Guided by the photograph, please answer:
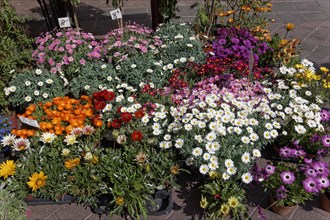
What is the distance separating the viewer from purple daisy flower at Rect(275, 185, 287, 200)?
7.82 ft

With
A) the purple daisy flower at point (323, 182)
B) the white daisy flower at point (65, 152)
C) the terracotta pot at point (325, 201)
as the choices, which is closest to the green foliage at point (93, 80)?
the white daisy flower at point (65, 152)

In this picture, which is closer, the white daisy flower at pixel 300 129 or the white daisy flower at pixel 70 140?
the white daisy flower at pixel 70 140

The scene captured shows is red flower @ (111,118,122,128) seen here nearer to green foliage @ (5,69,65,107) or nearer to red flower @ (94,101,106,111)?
red flower @ (94,101,106,111)

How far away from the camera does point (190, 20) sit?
20.0 ft

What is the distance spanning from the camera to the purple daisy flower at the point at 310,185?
2303 mm

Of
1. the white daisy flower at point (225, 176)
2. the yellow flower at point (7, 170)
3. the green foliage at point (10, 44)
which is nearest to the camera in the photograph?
the white daisy flower at point (225, 176)

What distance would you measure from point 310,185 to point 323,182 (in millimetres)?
118

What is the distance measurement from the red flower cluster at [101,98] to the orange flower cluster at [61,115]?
0.11 m

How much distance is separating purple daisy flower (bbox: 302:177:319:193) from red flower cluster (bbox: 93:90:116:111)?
1.88m

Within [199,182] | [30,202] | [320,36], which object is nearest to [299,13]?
[320,36]

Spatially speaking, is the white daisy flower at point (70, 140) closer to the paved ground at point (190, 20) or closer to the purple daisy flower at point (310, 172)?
the paved ground at point (190, 20)

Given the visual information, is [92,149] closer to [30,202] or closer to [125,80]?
[30,202]

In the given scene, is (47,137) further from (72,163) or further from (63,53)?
(63,53)

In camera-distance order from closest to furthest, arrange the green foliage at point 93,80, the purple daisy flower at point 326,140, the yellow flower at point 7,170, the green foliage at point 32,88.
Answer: the yellow flower at point 7,170, the purple daisy flower at point 326,140, the green foliage at point 32,88, the green foliage at point 93,80
